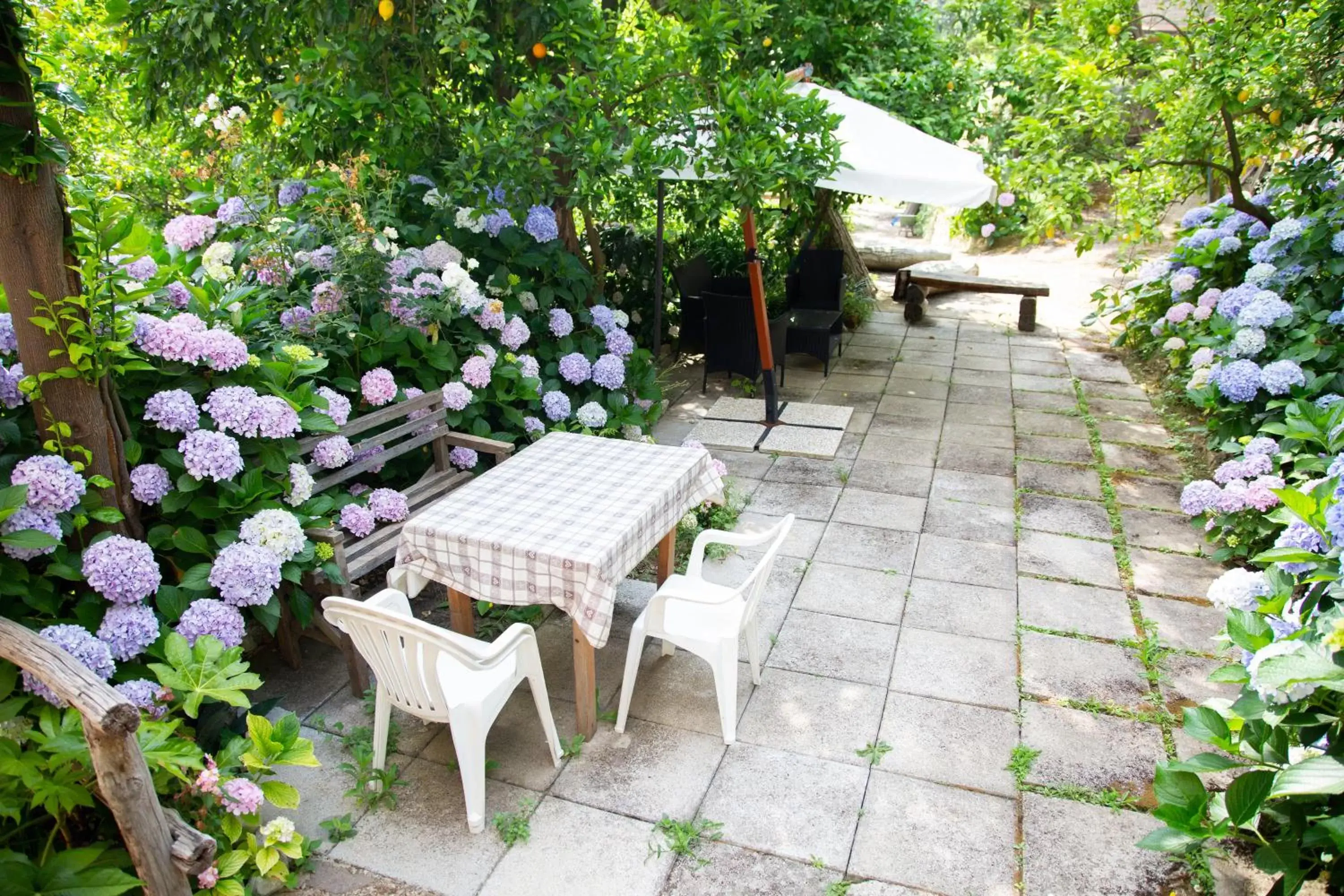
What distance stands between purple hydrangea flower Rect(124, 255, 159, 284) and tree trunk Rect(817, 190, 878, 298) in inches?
230

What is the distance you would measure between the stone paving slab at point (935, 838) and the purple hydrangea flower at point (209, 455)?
2.21 m

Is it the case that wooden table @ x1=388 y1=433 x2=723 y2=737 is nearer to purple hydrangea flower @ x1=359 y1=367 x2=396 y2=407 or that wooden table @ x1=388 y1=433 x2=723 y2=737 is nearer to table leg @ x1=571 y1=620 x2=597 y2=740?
table leg @ x1=571 y1=620 x2=597 y2=740

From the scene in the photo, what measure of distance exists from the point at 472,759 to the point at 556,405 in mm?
2234

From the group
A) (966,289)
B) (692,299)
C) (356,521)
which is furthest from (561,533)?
(966,289)

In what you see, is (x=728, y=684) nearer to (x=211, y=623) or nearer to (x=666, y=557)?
(x=666, y=557)

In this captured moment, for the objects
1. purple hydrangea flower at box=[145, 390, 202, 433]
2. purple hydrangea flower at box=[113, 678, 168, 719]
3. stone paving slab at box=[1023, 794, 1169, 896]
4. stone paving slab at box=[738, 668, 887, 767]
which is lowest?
stone paving slab at box=[1023, 794, 1169, 896]

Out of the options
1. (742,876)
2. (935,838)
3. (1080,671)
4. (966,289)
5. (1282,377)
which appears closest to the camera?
(742,876)

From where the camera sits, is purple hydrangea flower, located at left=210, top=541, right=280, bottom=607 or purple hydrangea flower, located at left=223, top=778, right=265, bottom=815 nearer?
purple hydrangea flower, located at left=223, top=778, right=265, bottom=815

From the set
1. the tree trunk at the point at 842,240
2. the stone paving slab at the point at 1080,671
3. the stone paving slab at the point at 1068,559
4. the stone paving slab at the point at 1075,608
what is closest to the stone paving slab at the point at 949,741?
the stone paving slab at the point at 1080,671

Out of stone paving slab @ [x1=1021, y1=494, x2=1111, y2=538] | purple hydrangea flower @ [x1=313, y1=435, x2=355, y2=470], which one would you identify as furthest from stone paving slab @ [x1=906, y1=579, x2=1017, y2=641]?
purple hydrangea flower @ [x1=313, y1=435, x2=355, y2=470]

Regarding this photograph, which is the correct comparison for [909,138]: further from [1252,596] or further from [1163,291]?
[1252,596]

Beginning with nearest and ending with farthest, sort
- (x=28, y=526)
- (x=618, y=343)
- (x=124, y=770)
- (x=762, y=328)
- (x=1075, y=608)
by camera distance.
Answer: (x=124, y=770), (x=28, y=526), (x=1075, y=608), (x=618, y=343), (x=762, y=328)

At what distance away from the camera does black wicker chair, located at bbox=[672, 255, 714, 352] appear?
259 inches

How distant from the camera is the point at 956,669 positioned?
3299mm
